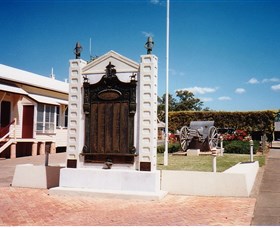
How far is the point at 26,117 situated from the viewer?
870 inches

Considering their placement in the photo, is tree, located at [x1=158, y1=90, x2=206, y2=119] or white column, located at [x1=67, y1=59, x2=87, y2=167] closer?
white column, located at [x1=67, y1=59, x2=87, y2=167]

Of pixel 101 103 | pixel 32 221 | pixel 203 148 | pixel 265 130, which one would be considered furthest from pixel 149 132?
pixel 265 130

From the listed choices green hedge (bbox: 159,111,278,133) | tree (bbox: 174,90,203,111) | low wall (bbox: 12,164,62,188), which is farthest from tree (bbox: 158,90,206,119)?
low wall (bbox: 12,164,62,188)

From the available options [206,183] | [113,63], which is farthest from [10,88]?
[206,183]

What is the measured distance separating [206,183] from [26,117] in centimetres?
1658

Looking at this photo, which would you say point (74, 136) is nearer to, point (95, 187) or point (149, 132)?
point (95, 187)

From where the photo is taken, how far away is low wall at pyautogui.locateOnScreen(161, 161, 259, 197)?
8.24 meters

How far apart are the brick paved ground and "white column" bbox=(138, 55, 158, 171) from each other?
117cm

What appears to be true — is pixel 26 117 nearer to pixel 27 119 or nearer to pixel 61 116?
pixel 27 119

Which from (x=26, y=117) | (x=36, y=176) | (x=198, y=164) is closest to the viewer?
(x=36, y=176)

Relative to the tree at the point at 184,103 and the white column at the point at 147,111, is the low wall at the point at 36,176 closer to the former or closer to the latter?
the white column at the point at 147,111

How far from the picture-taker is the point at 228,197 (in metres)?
8.18

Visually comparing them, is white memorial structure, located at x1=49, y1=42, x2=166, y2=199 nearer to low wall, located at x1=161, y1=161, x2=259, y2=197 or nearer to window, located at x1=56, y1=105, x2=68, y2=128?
low wall, located at x1=161, y1=161, x2=259, y2=197

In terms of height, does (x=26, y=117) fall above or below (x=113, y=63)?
below
